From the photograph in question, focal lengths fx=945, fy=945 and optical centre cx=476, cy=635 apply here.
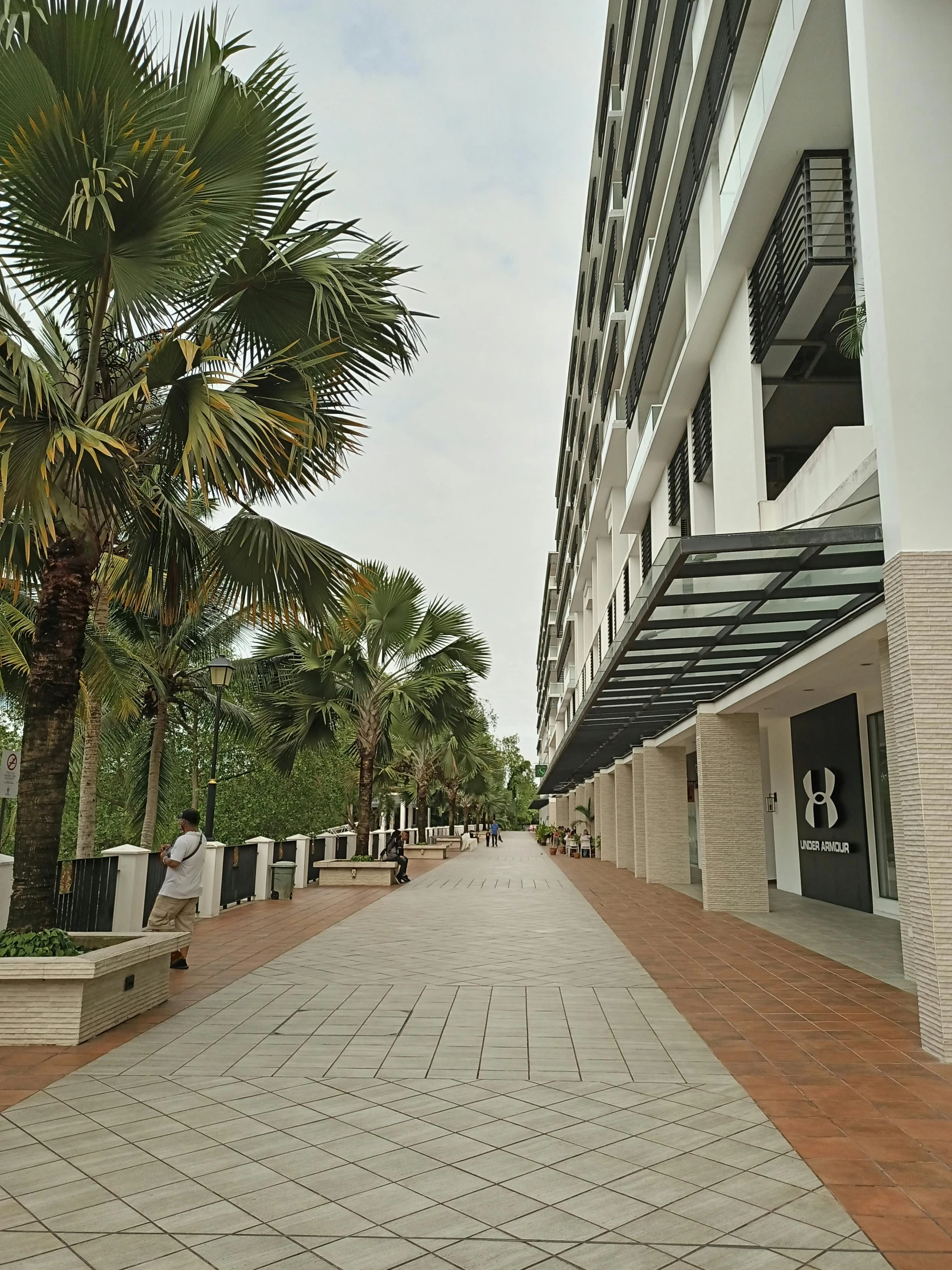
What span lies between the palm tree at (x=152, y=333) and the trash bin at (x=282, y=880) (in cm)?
1076

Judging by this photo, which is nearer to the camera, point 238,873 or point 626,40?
point 238,873

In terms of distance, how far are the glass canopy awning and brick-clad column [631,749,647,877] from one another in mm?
7726

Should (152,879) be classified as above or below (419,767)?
below

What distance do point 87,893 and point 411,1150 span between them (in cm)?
803

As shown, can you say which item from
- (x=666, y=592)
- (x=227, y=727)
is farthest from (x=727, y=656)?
(x=227, y=727)

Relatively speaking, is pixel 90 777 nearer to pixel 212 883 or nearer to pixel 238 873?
pixel 238 873

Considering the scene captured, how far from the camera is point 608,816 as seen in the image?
3441 centimetres

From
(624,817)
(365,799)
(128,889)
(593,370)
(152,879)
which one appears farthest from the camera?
(593,370)

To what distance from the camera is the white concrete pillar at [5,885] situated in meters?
8.93

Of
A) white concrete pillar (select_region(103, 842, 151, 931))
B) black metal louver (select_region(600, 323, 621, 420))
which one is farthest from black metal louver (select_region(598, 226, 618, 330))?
white concrete pillar (select_region(103, 842, 151, 931))

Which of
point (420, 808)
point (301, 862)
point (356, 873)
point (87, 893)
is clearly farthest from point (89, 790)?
point (420, 808)

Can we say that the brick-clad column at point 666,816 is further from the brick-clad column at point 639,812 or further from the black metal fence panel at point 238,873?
the black metal fence panel at point 238,873

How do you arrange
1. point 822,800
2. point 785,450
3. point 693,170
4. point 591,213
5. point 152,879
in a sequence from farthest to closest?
point 591,213
point 822,800
point 785,450
point 693,170
point 152,879

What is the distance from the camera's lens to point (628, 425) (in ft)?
82.1
